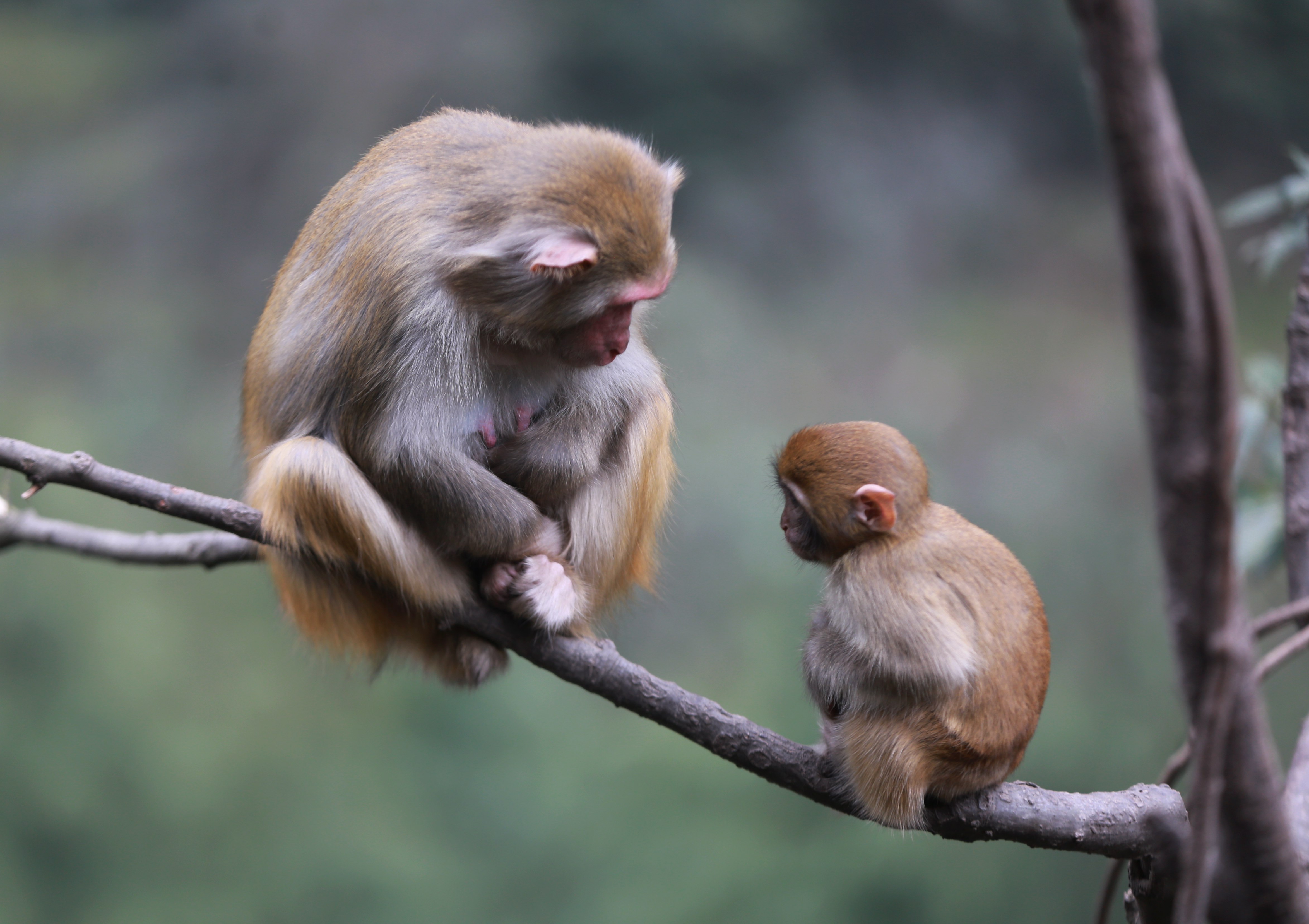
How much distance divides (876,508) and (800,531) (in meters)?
0.23

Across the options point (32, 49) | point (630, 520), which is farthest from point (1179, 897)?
point (32, 49)

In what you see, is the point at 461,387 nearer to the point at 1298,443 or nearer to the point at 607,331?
the point at 607,331

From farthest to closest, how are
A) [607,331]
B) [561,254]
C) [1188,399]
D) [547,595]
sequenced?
[547,595], [607,331], [561,254], [1188,399]

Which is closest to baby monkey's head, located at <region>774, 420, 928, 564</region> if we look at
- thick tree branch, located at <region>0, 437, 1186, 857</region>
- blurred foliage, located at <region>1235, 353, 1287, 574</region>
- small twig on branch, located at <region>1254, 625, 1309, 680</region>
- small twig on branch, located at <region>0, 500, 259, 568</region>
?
thick tree branch, located at <region>0, 437, 1186, 857</region>

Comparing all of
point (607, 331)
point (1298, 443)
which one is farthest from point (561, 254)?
point (1298, 443)

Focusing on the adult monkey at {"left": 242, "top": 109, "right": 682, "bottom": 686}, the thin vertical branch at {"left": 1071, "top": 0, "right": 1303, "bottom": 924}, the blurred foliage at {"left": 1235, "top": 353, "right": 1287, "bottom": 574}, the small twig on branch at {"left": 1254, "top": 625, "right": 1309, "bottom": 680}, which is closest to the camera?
the thin vertical branch at {"left": 1071, "top": 0, "right": 1303, "bottom": 924}

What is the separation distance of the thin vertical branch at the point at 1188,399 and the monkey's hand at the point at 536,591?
1.66 m

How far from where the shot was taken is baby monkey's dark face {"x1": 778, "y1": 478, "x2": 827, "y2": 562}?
2201 millimetres

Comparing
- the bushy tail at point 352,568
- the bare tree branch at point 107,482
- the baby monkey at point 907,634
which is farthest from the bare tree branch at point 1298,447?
the bare tree branch at point 107,482

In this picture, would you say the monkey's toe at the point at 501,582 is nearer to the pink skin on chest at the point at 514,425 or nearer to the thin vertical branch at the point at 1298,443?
the pink skin on chest at the point at 514,425

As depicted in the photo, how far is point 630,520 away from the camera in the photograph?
2812 millimetres

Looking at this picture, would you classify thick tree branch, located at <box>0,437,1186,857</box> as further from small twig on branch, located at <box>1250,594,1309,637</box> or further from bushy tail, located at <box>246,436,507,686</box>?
small twig on branch, located at <box>1250,594,1309,637</box>

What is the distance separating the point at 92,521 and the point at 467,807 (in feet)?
8.00

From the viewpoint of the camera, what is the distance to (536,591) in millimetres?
2492
